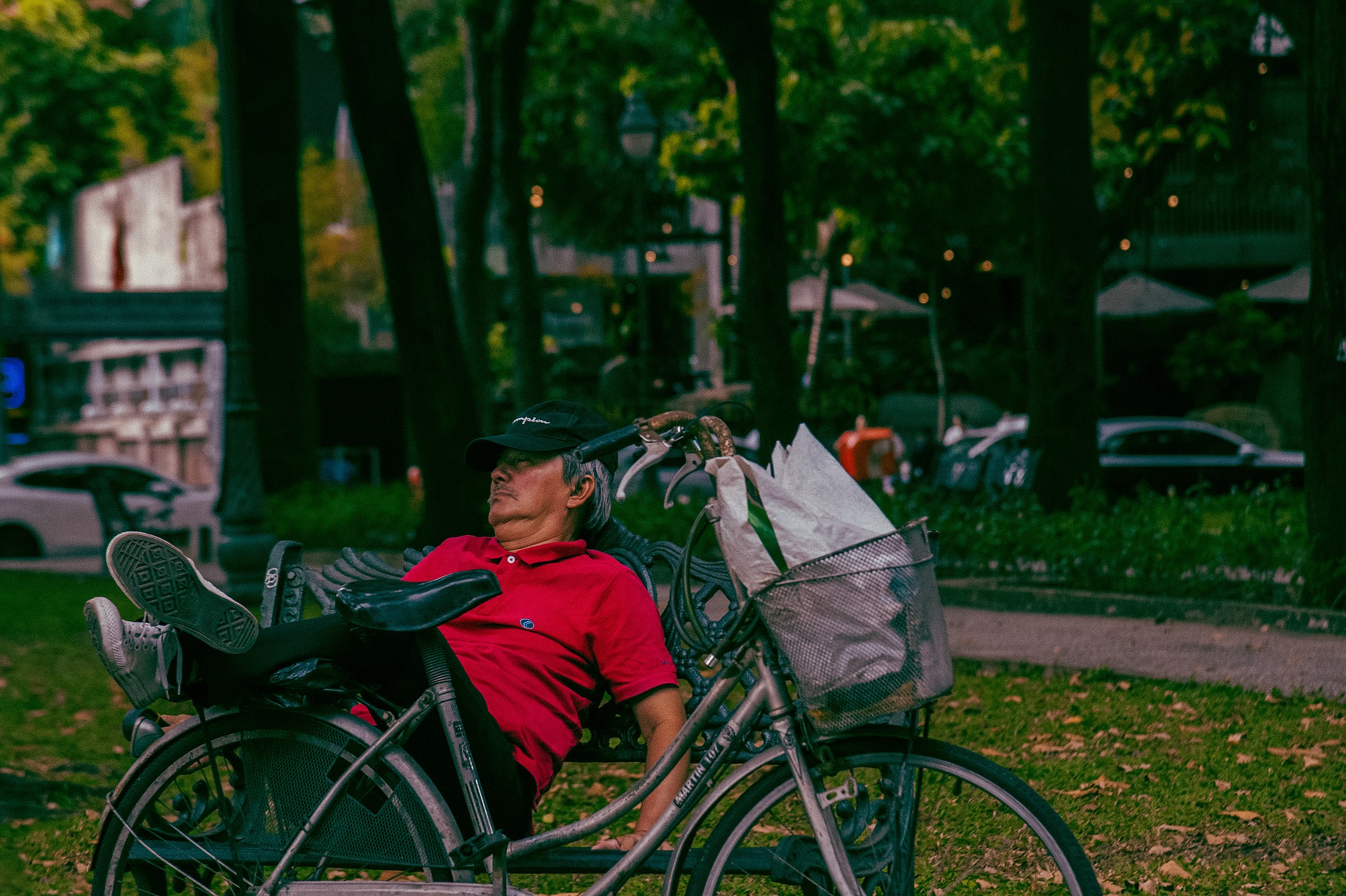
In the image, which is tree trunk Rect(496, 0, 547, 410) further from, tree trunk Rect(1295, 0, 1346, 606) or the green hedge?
tree trunk Rect(1295, 0, 1346, 606)

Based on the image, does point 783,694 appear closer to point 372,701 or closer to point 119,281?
point 372,701

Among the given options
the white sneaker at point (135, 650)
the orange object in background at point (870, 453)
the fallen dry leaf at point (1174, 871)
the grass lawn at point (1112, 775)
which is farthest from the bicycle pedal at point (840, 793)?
the orange object in background at point (870, 453)

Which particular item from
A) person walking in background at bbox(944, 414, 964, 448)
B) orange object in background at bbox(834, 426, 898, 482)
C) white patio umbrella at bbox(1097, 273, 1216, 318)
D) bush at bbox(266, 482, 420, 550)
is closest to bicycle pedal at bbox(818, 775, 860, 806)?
bush at bbox(266, 482, 420, 550)

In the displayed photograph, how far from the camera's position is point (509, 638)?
3.68m

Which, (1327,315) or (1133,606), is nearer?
(1327,315)

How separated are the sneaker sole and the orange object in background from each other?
18917 mm

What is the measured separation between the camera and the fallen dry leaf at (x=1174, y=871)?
14.6 feet

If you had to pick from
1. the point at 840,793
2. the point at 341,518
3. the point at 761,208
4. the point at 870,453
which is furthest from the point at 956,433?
the point at 840,793

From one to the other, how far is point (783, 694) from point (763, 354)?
31.3ft

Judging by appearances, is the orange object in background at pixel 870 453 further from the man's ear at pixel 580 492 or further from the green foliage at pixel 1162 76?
the man's ear at pixel 580 492

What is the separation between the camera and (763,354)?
41.3 feet

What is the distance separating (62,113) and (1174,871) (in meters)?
46.9

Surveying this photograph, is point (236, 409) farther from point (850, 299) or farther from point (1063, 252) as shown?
point (850, 299)

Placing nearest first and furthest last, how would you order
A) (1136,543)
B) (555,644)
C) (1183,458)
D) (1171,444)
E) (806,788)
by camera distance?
1. (806,788)
2. (555,644)
3. (1136,543)
4. (1183,458)
5. (1171,444)
